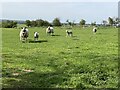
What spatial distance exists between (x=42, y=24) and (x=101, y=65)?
106 meters

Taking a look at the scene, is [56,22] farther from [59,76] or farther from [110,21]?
[59,76]

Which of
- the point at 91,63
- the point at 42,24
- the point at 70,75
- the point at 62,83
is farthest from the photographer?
the point at 42,24

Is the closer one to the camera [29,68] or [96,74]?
[96,74]

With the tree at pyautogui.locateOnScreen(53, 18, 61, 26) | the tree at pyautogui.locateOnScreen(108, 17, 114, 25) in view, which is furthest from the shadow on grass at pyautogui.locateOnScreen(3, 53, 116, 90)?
the tree at pyautogui.locateOnScreen(108, 17, 114, 25)

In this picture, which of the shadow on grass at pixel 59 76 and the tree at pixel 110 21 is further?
the tree at pixel 110 21

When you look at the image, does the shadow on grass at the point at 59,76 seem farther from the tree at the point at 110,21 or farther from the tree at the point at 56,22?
the tree at the point at 110,21

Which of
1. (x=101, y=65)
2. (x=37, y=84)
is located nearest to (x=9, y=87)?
(x=37, y=84)

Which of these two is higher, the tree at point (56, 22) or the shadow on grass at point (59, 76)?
the tree at point (56, 22)

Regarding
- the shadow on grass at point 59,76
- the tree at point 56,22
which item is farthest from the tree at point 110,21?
the shadow on grass at point 59,76

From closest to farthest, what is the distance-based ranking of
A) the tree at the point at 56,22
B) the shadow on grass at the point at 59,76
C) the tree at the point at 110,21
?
the shadow on grass at the point at 59,76, the tree at the point at 56,22, the tree at the point at 110,21

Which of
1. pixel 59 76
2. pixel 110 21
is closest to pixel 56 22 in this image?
pixel 110 21

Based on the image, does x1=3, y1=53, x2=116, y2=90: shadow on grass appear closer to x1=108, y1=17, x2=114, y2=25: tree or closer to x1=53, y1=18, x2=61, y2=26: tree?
x1=53, y1=18, x2=61, y2=26: tree

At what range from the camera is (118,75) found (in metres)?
13.0

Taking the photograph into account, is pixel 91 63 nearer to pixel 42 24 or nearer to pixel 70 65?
pixel 70 65
